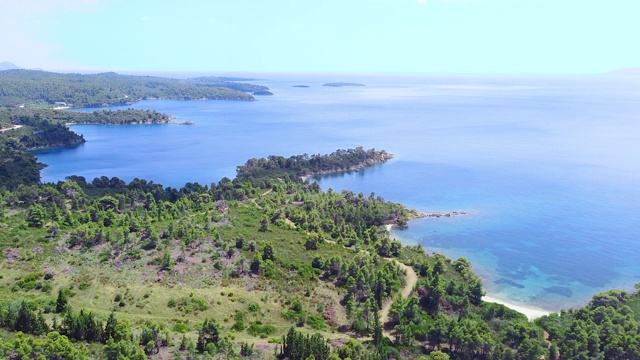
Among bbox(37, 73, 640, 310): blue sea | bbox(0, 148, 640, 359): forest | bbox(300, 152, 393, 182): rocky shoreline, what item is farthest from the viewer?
bbox(300, 152, 393, 182): rocky shoreline

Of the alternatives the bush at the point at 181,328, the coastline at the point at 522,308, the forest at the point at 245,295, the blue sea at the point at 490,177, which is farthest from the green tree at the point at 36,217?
the coastline at the point at 522,308

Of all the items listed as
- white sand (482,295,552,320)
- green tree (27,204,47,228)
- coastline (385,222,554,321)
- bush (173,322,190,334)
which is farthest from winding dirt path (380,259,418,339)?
green tree (27,204,47,228)

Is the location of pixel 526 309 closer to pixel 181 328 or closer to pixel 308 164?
pixel 181 328

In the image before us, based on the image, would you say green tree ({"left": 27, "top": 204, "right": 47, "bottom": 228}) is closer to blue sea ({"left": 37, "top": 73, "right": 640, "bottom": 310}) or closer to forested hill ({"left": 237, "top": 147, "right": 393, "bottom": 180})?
forested hill ({"left": 237, "top": 147, "right": 393, "bottom": 180})

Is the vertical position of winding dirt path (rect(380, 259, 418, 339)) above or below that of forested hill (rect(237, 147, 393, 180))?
below

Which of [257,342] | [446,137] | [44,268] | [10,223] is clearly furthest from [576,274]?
[446,137]

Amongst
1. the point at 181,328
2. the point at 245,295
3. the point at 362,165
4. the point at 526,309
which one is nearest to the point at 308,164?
the point at 362,165
